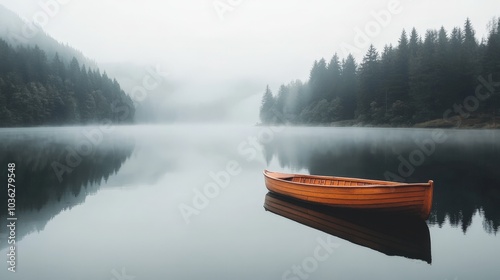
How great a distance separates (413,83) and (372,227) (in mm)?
68130

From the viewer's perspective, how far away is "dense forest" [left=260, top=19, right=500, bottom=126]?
64500 millimetres

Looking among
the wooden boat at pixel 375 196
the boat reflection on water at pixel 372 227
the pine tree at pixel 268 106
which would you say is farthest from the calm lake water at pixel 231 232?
the pine tree at pixel 268 106

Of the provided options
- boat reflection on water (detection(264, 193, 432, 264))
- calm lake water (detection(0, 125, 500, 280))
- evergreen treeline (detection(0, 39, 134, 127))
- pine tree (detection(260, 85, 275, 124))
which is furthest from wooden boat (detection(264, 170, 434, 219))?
pine tree (detection(260, 85, 275, 124))

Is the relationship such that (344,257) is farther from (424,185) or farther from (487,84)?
(487,84)

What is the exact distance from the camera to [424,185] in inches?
496

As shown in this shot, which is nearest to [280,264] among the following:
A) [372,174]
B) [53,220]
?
[53,220]

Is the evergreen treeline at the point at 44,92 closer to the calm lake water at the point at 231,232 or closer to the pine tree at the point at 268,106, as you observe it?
the pine tree at the point at 268,106

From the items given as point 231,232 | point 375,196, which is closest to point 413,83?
point 375,196

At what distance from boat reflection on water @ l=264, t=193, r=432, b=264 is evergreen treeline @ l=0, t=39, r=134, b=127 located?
316ft

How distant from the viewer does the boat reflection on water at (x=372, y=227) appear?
37.4 feet

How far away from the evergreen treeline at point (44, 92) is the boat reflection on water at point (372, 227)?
316ft

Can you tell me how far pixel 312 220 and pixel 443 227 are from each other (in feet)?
17.4

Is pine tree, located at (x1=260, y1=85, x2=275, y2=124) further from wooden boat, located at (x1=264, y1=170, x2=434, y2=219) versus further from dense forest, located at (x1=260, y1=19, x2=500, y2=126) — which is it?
wooden boat, located at (x1=264, y1=170, x2=434, y2=219)

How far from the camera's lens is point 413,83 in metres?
71.6
